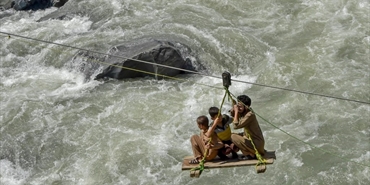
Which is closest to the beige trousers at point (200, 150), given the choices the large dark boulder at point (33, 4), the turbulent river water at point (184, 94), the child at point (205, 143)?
the child at point (205, 143)

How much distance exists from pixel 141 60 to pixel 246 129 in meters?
5.91

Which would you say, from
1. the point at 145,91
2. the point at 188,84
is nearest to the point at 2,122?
the point at 145,91

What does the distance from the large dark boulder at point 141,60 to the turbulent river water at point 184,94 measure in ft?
0.79

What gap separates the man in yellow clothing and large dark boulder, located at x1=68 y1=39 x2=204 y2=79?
18.0ft

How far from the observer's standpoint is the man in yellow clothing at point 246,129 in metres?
6.56

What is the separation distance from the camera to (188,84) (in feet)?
40.3

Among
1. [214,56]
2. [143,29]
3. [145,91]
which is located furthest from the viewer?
[143,29]

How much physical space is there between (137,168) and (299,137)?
3.36 metres

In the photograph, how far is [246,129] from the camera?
677cm

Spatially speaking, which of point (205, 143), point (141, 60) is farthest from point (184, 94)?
point (205, 143)

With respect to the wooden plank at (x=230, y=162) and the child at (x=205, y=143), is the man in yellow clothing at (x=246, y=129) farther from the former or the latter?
the child at (x=205, y=143)

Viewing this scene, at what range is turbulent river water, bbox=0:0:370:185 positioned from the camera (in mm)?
9758

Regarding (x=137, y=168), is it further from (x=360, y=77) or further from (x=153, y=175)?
(x=360, y=77)

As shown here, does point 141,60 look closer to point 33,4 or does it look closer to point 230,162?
point 230,162
